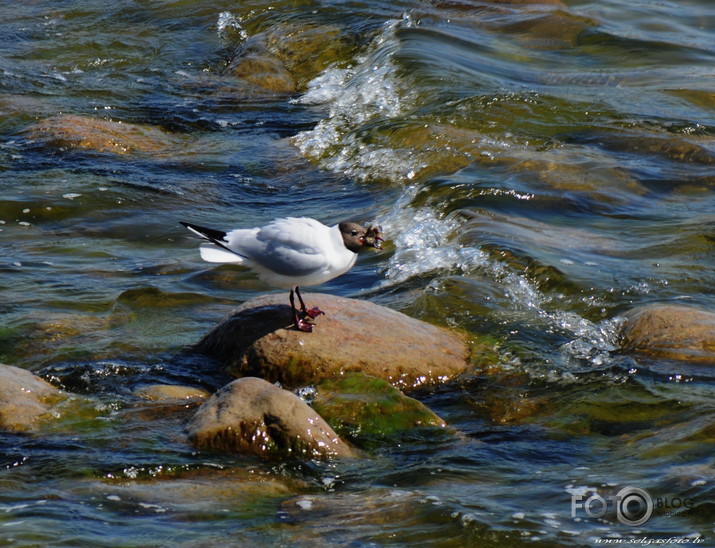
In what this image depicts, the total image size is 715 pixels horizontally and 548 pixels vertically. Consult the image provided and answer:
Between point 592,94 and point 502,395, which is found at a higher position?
point 592,94

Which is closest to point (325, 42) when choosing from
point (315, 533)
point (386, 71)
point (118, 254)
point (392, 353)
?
point (386, 71)

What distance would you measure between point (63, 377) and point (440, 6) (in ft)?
34.0

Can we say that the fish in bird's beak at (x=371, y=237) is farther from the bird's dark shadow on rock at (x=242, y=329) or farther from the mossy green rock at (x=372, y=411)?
the mossy green rock at (x=372, y=411)

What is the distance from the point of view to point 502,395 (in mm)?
5430

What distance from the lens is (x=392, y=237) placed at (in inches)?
304

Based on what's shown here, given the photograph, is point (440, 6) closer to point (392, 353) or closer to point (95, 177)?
point (95, 177)

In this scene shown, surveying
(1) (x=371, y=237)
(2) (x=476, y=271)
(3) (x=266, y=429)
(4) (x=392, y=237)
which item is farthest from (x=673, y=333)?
(3) (x=266, y=429)

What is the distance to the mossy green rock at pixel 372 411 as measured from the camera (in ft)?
16.1

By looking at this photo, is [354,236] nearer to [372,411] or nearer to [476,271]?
[372,411]

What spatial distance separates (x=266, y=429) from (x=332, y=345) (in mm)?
1008

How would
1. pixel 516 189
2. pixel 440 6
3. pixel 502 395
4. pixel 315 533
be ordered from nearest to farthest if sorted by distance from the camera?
pixel 315 533 < pixel 502 395 < pixel 516 189 < pixel 440 6

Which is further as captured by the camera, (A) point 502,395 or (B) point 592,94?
(B) point 592,94

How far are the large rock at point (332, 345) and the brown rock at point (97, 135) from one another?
453 cm

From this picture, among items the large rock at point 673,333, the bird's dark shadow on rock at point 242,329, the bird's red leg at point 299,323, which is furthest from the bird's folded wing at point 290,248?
the large rock at point 673,333
